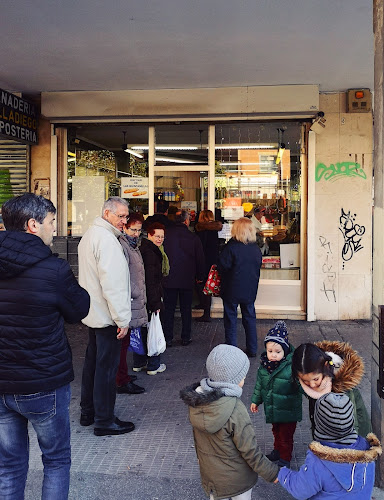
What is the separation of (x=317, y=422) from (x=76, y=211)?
756cm

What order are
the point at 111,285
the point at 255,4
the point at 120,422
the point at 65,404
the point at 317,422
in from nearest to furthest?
the point at 317,422, the point at 65,404, the point at 111,285, the point at 120,422, the point at 255,4

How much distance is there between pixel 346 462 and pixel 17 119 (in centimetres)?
746

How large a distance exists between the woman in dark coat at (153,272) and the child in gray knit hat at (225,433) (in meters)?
3.09

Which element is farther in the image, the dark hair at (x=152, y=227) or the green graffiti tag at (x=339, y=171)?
the green graffiti tag at (x=339, y=171)

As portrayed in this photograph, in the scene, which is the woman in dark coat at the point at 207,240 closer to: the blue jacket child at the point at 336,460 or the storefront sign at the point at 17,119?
the storefront sign at the point at 17,119

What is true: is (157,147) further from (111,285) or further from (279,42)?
(111,285)

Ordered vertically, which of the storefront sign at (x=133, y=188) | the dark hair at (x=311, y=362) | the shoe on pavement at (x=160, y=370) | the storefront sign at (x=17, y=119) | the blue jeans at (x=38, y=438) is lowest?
the shoe on pavement at (x=160, y=370)

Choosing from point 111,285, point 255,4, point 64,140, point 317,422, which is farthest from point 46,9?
point 317,422

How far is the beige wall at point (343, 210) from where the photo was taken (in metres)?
8.88

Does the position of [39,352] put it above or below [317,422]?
above

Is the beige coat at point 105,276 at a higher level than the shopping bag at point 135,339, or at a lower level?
higher

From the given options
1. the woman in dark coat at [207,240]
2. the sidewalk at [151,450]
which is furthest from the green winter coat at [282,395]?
the woman in dark coat at [207,240]

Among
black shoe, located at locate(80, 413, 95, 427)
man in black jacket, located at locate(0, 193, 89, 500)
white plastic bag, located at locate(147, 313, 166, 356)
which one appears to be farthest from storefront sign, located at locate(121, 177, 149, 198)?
man in black jacket, located at locate(0, 193, 89, 500)

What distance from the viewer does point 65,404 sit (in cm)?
310
